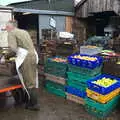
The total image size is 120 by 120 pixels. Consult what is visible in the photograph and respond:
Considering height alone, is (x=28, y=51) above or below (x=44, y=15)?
below

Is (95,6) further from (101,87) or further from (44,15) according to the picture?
(101,87)

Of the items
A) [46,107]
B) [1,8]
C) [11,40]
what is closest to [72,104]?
[46,107]

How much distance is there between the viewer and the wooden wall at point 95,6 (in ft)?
37.4

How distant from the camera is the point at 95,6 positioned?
12.4m

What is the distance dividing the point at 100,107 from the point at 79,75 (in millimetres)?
991

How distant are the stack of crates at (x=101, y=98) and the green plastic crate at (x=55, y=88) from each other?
0.99 m

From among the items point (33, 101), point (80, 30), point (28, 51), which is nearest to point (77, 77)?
point (33, 101)

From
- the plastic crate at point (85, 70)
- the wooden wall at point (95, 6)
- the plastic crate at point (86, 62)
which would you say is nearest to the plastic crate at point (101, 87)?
the plastic crate at point (85, 70)

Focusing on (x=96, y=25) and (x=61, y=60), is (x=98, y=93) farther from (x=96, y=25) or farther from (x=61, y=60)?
(x=96, y=25)

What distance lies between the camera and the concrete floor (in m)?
4.77

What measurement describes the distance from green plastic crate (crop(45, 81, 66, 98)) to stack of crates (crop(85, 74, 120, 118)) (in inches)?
38.9

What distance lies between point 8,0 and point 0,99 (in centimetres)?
1121

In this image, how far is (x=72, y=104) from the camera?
5.42 metres

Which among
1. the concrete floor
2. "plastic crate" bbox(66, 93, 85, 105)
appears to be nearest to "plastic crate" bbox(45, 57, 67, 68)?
"plastic crate" bbox(66, 93, 85, 105)
